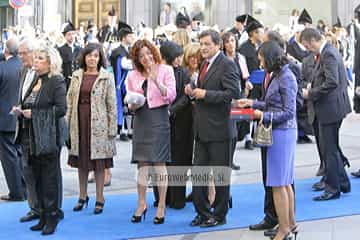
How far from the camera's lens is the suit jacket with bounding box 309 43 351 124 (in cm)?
917

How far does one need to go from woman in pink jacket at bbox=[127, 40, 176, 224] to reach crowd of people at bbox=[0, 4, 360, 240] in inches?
0.5

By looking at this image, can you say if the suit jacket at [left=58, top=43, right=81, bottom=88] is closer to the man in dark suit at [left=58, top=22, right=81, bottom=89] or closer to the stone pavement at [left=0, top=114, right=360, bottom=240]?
the man in dark suit at [left=58, top=22, right=81, bottom=89]

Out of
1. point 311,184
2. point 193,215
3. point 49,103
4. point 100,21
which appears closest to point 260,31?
point 311,184

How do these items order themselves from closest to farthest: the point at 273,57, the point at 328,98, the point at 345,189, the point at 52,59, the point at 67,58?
the point at 273,57, the point at 52,59, the point at 328,98, the point at 345,189, the point at 67,58

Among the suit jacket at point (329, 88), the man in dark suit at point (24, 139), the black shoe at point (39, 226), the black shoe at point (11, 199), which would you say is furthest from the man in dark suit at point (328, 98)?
the black shoe at point (11, 199)

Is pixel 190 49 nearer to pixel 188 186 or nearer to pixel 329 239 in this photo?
pixel 188 186

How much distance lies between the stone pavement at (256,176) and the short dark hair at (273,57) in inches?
71.4

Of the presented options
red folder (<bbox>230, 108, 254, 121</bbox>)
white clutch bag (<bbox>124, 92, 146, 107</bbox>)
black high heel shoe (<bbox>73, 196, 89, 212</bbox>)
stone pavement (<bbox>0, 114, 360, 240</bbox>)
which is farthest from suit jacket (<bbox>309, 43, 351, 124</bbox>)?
black high heel shoe (<bbox>73, 196, 89, 212</bbox>)

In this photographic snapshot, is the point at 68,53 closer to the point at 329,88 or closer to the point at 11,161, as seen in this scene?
the point at 11,161

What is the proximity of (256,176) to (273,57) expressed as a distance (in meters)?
4.35

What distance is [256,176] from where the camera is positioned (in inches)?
452

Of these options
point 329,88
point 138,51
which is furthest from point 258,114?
point 329,88

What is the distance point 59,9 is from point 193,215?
24023 millimetres

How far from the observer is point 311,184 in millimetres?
10781
